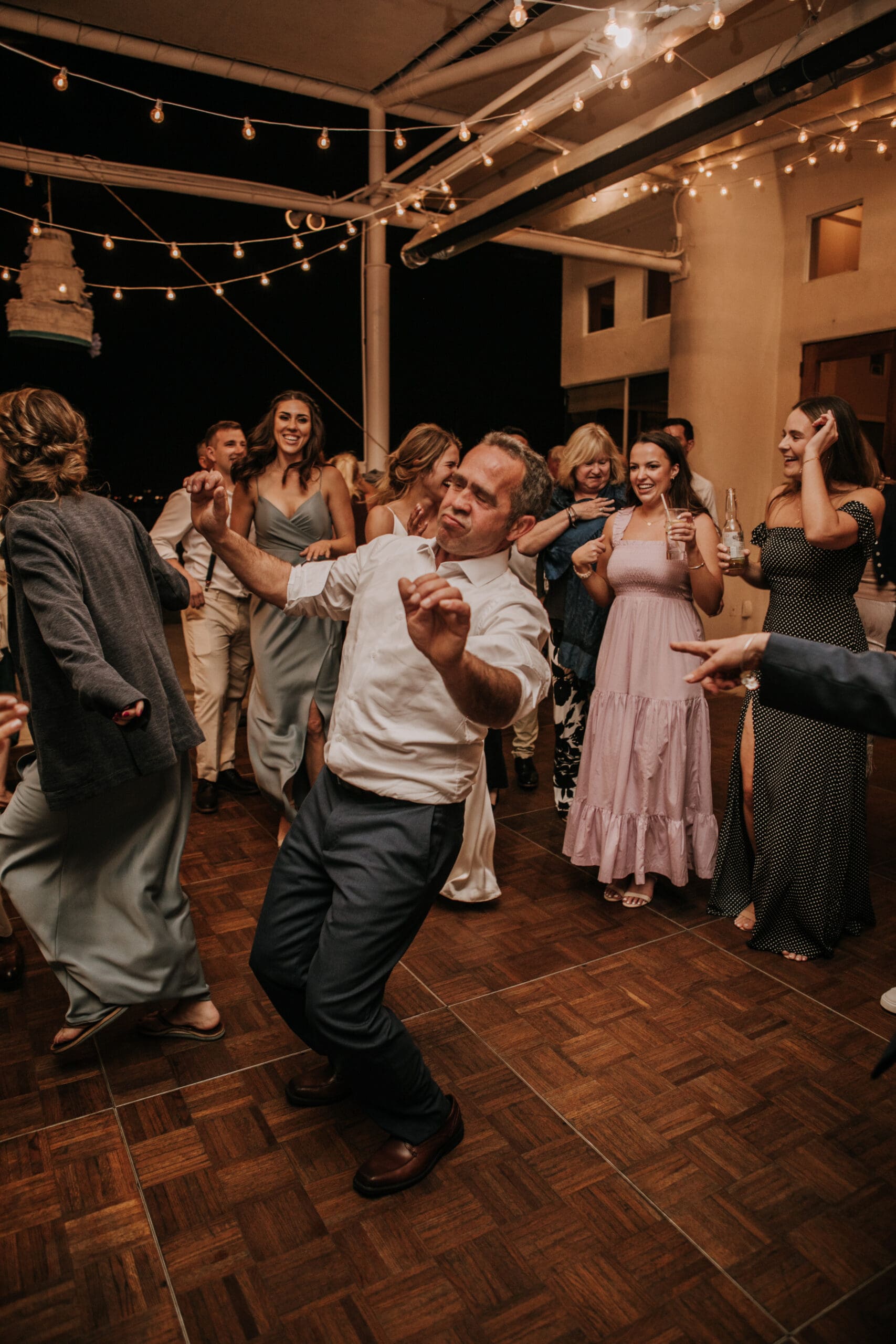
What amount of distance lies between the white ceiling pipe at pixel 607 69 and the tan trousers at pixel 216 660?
2.68 m

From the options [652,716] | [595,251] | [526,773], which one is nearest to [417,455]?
[652,716]

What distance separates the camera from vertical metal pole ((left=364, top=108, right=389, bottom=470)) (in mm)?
6113

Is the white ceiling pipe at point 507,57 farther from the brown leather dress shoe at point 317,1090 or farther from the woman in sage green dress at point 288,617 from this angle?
the brown leather dress shoe at point 317,1090

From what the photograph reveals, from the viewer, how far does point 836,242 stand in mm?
6332

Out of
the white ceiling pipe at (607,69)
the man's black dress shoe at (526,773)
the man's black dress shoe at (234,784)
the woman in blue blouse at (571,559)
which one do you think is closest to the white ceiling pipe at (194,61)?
the white ceiling pipe at (607,69)

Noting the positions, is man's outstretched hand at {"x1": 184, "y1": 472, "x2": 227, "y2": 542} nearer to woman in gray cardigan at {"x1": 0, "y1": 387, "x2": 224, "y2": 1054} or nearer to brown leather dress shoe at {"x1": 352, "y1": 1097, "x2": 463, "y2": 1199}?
woman in gray cardigan at {"x1": 0, "y1": 387, "x2": 224, "y2": 1054}

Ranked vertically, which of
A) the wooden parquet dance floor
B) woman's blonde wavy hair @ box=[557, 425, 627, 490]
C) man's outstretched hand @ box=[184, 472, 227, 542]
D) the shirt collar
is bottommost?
the wooden parquet dance floor

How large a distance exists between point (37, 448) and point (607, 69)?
3136mm

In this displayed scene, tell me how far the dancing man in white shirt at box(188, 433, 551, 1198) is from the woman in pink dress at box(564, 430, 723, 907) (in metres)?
1.18

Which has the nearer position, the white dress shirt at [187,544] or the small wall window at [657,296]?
the white dress shirt at [187,544]

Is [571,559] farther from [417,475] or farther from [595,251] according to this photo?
[595,251]

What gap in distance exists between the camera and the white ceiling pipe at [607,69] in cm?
346

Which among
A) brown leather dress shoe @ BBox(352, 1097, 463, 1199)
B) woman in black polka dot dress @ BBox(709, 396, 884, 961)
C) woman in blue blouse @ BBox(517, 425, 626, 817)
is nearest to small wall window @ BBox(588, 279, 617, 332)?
woman in blue blouse @ BBox(517, 425, 626, 817)

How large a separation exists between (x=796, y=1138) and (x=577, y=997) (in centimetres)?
68
